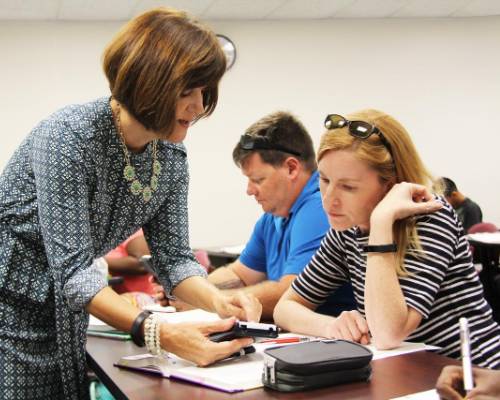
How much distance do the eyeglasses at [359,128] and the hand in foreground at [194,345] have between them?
24.9 inches

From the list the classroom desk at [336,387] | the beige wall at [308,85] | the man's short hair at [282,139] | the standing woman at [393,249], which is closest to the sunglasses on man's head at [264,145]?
the man's short hair at [282,139]

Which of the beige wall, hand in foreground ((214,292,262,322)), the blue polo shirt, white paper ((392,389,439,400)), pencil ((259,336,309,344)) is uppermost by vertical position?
the beige wall

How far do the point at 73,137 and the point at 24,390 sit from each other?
22.9 inches

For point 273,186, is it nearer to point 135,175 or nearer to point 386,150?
point 386,150

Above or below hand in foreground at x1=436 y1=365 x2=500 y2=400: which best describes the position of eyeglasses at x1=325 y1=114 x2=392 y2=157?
above

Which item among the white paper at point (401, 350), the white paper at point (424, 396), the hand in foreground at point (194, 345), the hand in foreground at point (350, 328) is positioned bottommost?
the white paper at point (424, 396)

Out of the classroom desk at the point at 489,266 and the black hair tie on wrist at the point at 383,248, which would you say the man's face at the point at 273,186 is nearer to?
the black hair tie on wrist at the point at 383,248

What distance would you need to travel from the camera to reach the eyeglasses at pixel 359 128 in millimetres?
1693

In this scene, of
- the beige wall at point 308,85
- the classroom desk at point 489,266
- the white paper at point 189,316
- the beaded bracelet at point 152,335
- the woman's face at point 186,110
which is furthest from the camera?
the beige wall at point 308,85

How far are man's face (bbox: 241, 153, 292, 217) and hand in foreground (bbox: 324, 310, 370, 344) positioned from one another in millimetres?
884

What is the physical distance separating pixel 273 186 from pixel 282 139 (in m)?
0.18

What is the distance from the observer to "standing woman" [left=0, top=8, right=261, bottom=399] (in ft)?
4.51

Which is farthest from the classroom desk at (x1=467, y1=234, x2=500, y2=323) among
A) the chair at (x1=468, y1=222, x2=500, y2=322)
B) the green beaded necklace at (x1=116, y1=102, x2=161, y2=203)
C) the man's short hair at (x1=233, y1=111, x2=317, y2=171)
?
the green beaded necklace at (x1=116, y1=102, x2=161, y2=203)

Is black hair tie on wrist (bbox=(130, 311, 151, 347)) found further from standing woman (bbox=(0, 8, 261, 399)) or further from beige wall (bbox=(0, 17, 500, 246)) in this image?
beige wall (bbox=(0, 17, 500, 246))
